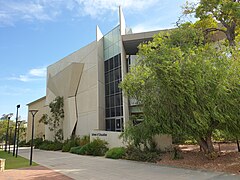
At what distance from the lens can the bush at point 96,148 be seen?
1608 cm

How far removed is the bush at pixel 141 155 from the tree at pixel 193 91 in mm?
1943

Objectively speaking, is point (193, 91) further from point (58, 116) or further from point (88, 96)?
point (58, 116)

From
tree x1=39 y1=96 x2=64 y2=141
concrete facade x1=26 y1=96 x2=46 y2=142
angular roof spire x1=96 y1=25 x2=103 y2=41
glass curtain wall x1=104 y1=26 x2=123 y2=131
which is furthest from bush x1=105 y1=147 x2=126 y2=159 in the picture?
concrete facade x1=26 y1=96 x2=46 y2=142

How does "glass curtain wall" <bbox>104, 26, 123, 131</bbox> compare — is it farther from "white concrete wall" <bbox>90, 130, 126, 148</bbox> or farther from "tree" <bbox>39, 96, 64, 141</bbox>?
"tree" <bbox>39, 96, 64, 141</bbox>

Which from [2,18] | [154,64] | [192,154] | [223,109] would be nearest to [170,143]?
[192,154]

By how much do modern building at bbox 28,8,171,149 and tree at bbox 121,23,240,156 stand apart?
11640 millimetres

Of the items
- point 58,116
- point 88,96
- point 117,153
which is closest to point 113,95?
point 88,96

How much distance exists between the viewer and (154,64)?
31.0ft

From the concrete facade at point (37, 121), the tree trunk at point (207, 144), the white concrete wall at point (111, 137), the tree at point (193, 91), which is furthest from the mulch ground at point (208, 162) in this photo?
the concrete facade at point (37, 121)

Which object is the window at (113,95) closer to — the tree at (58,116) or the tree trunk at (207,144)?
the tree at (58,116)

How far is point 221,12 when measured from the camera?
13109mm

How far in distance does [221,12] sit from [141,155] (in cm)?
1017

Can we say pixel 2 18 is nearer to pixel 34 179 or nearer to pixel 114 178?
pixel 34 179

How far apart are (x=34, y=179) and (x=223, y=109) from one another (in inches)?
329
